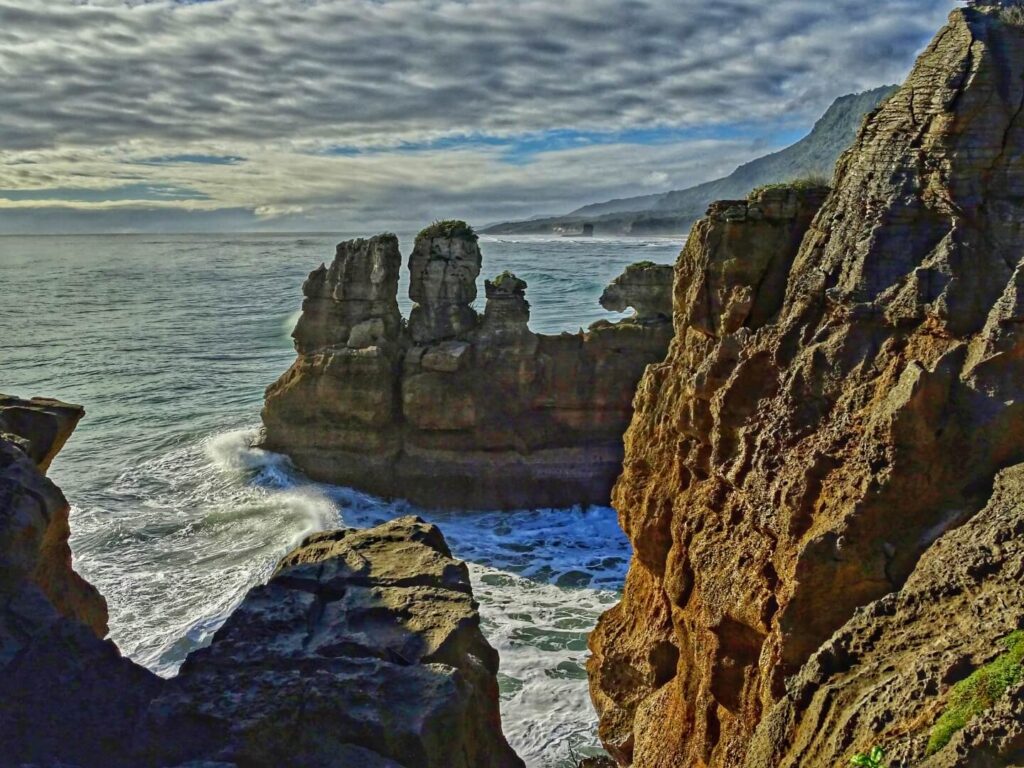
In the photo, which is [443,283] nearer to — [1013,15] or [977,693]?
[1013,15]

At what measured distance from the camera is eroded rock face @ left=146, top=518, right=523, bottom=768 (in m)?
7.48

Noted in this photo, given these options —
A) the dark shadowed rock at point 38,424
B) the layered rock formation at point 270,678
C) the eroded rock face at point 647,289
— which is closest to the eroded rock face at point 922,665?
the layered rock formation at point 270,678

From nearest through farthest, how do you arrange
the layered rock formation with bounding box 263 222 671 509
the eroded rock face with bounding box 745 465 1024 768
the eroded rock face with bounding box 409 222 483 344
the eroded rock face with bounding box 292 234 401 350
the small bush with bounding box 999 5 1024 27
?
1. the eroded rock face with bounding box 745 465 1024 768
2. the small bush with bounding box 999 5 1024 27
3. the layered rock formation with bounding box 263 222 671 509
4. the eroded rock face with bounding box 292 234 401 350
5. the eroded rock face with bounding box 409 222 483 344

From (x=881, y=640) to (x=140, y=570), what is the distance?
20.8 m

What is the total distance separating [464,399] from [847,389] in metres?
20.5

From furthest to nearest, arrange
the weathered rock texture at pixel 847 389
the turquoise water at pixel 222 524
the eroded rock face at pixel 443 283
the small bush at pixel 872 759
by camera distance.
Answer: the eroded rock face at pixel 443 283
the turquoise water at pixel 222 524
the weathered rock texture at pixel 847 389
the small bush at pixel 872 759

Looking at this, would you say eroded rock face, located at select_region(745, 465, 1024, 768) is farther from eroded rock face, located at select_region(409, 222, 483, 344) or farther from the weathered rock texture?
eroded rock face, located at select_region(409, 222, 483, 344)

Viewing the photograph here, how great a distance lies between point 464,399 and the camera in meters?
29.5

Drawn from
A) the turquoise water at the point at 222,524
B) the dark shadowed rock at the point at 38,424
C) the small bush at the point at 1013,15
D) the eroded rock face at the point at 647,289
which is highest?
the small bush at the point at 1013,15

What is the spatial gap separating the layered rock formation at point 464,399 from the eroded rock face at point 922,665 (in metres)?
21.2

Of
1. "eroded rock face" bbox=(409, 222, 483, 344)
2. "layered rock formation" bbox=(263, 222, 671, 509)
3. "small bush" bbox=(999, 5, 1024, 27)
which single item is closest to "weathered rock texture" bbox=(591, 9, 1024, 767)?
"small bush" bbox=(999, 5, 1024, 27)

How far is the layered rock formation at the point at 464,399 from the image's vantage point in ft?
96.3

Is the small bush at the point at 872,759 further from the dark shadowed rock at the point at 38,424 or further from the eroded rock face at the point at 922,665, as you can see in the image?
the dark shadowed rock at the point at 38,424

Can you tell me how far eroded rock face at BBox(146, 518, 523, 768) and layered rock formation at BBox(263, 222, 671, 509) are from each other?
1888cm
